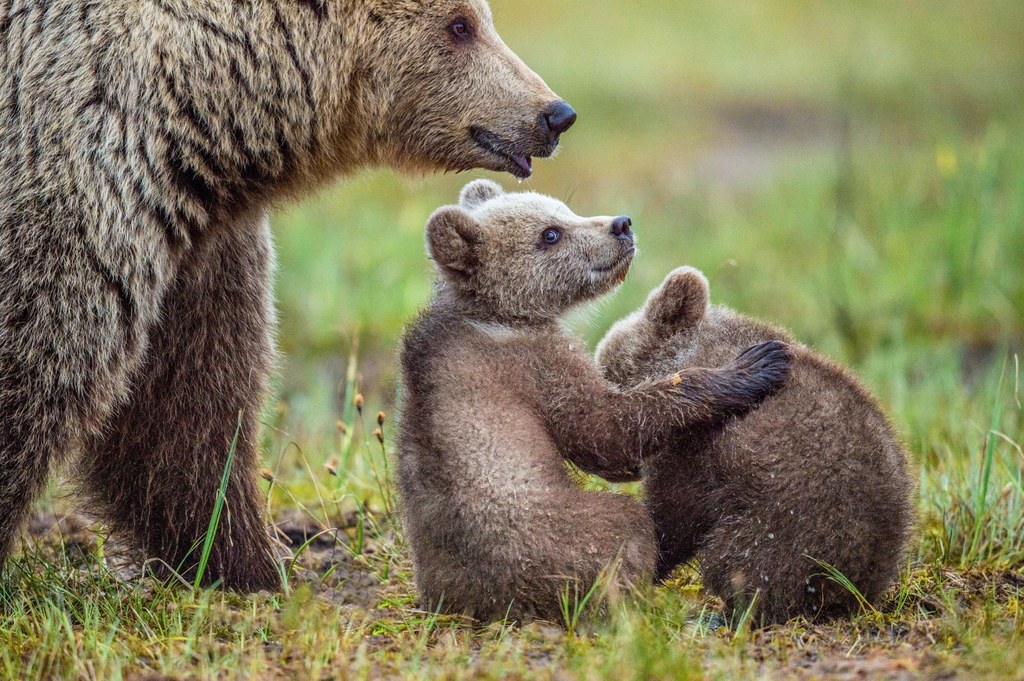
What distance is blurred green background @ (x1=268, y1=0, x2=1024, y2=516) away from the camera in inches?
284

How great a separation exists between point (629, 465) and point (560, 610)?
53cm

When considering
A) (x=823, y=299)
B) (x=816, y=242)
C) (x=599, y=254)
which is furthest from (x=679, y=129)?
(x=599, y=254)

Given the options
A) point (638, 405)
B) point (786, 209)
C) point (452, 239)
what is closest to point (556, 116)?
point (452, 239)

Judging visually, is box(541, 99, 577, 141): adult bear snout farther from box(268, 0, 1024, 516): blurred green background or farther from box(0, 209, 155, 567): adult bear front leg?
box(0, 209, 155, 567): adult bear front leg

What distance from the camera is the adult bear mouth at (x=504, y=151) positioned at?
Answer: 14.4 ft

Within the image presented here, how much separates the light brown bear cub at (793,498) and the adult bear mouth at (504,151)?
110cm

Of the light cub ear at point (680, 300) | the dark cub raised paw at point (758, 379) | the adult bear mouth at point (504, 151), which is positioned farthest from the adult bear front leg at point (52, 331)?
the dark cub raised paw at point (758, 379)

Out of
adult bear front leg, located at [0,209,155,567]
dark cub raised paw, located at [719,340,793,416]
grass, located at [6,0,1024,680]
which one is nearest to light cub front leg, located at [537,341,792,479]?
dark cub raised paw, located at [719,340,793,416]

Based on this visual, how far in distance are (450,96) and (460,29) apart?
24 centimetres

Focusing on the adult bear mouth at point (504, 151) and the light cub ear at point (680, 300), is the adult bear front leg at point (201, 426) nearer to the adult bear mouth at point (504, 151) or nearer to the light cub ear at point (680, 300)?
the adult bear mouth at point (504, 151)

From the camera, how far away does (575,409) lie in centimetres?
394

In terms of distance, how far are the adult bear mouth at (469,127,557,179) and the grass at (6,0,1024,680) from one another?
1.07 feet

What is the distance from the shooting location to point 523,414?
3.88 meters

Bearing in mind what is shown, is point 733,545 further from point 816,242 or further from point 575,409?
point 816,242
